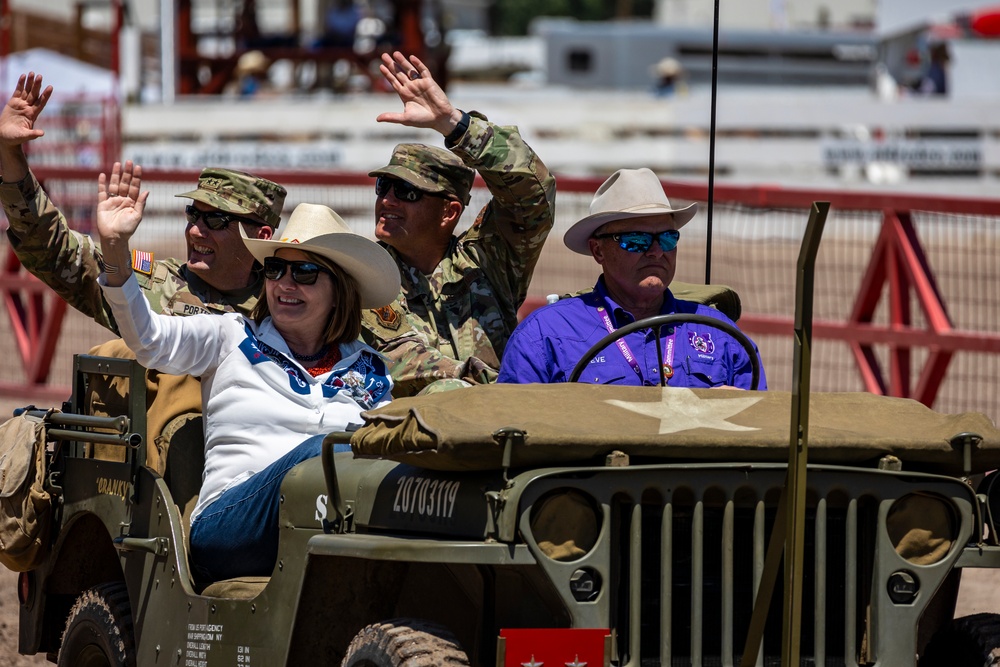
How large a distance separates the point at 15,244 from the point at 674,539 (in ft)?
9.41

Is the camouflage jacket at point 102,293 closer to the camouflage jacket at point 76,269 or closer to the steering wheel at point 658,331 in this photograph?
the camouflage jacket at point 76,269

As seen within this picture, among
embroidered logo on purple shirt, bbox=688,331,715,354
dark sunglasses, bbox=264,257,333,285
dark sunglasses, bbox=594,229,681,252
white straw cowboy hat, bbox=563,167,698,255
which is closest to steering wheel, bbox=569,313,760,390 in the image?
embroidered logo on purple shirt, bbox=688,331,715,354

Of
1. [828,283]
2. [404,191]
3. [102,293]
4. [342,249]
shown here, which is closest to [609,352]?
[342,249]

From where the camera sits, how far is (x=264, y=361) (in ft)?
15.6

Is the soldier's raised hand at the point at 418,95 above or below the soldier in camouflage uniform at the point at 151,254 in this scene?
above

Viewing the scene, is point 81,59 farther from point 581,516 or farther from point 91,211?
point 581,516

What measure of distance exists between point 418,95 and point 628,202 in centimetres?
82

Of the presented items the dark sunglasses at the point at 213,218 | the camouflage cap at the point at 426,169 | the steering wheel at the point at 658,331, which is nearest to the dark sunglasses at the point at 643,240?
the steering wheel at the point at 658,331

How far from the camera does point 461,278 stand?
6035 mm

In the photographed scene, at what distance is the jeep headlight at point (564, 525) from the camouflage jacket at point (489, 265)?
79.2 inches

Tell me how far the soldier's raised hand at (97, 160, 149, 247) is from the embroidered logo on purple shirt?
65.7 inches

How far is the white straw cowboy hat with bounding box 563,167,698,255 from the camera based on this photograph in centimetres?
514

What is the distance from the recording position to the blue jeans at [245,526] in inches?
177

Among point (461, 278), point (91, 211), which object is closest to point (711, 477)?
point (461, 278)
